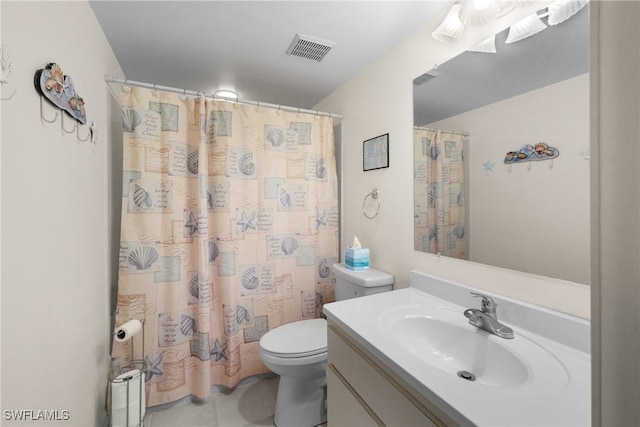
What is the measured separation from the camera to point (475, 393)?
643 millimetres

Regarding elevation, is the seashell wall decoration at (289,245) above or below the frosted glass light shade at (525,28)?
below

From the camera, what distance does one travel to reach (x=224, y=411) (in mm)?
1617

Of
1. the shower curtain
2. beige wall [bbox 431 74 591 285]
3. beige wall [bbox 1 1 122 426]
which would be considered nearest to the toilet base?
beige wall [bbox 1 1 122 426]

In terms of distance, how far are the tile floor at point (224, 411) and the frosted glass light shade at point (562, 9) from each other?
226 cm

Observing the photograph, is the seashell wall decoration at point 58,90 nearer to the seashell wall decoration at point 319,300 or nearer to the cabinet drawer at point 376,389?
the cabinet drawer at point 376,389

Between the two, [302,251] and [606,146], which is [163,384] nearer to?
[302,251]

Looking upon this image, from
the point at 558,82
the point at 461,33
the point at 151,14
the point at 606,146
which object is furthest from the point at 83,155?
the point at 558,82

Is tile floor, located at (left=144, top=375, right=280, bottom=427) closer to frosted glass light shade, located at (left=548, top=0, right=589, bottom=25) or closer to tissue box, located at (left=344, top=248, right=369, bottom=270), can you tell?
tissue box, located at (left=344, top=248, right=369, bottom=270)

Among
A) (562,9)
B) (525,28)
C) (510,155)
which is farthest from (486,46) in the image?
(510,155)

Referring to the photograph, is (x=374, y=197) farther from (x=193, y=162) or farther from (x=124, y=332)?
(x=124, y=332)

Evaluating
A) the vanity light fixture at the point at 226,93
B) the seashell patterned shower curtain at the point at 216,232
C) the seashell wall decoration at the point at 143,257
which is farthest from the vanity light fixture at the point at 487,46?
the seashell wall decoration at the point at 143,257

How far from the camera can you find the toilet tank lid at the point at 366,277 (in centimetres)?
154

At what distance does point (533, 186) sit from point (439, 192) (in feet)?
1.35

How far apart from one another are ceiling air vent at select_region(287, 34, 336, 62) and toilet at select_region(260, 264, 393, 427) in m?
1.37
